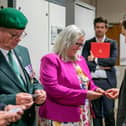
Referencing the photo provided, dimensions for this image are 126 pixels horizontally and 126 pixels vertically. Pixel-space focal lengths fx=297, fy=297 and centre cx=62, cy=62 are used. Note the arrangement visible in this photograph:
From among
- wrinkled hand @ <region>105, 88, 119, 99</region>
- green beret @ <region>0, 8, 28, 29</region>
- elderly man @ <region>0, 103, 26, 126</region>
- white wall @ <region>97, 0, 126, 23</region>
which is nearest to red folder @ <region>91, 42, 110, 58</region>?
wrinkled hand @ <region>105, 88, 119, 99</region>

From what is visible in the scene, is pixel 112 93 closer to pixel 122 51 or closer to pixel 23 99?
pixel 23 99

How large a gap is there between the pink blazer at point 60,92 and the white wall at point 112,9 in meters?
3.77

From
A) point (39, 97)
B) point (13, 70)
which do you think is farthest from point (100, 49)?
point (13, 70)

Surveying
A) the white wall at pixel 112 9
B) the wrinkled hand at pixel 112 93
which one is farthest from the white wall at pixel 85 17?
the wrinkled hand at pixel 112 93

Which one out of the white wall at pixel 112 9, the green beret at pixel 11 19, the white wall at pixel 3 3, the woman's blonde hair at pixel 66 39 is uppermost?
the white wall at pixel 112 9

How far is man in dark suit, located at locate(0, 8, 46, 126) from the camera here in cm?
165

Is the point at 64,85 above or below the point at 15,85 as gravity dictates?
below

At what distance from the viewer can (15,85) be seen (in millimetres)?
1700

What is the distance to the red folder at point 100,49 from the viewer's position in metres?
3.53

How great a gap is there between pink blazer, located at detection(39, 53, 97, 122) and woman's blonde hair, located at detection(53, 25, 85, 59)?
7 cm

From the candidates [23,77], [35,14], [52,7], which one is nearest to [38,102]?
[23,77]

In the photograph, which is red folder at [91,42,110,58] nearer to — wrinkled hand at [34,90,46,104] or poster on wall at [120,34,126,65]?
wrinkled hand at [34,90,46,104]

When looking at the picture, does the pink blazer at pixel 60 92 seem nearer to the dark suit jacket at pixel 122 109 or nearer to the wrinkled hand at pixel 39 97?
the wrinkled hand at pixel 39 97

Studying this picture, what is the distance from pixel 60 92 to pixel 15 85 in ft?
2.03
